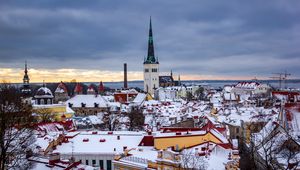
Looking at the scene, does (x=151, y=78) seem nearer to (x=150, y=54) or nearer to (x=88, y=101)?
(x=150, y=54)

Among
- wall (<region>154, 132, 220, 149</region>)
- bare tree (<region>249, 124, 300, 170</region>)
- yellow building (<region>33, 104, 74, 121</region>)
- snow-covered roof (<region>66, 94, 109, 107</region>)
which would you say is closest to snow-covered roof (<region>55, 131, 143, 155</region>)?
wall (<region>154, 132, 220, 149</region>)

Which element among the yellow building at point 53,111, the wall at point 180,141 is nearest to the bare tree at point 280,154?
the wall at point 180,141

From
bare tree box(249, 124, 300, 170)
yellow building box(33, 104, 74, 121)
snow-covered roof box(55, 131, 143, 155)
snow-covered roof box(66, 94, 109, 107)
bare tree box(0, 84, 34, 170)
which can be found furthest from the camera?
snow-covered roof box(66, 94, 109, 107)

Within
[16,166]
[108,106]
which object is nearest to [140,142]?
[16,166]

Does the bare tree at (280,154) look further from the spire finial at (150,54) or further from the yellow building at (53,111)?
the spire finial at (150,54)

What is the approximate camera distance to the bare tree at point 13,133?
23548 mm

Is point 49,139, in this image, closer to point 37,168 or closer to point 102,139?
point 102,139

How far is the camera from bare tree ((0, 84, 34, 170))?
23548 millimetres

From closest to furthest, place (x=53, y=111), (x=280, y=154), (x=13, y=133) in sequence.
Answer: (x=13, y=133) → (x=280, y=154) → (x=53, y=111)

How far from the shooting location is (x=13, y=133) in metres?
25.8

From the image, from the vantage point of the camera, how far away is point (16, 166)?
23156 mm

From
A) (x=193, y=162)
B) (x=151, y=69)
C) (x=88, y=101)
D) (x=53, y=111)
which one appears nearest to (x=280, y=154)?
(x=193, y=162)

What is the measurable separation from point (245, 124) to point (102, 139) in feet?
86.0

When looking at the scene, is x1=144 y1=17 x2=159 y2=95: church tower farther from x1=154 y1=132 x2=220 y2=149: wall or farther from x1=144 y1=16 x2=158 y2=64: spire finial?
x1=154 y1=132 x2=220 y2=149: wall
